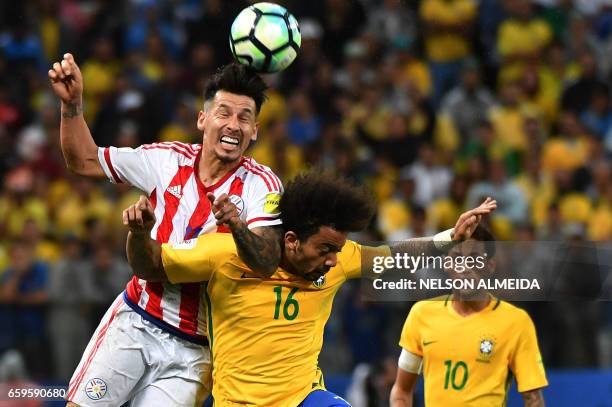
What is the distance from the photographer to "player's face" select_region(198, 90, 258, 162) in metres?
6.17

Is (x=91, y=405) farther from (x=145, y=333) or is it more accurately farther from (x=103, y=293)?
(x=103, y=293)

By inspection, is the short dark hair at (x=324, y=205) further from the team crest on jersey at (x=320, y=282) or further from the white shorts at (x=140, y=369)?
the white shorts at (x=140, y=369)

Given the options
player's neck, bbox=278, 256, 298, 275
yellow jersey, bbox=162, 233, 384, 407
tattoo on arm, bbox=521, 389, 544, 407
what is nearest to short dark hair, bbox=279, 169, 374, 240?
player's neck, bbox=278, 256, 298, 275

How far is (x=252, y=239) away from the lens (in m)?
5.61

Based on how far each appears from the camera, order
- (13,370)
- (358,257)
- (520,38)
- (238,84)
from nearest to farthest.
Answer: (238,84) → (358,257) → (13,370) → (520,38)

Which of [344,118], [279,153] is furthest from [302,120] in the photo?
[279,153]

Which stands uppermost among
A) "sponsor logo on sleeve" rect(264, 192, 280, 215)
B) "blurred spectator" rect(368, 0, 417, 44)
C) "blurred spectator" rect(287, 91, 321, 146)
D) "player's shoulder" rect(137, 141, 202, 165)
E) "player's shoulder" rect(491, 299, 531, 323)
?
"blurred spectator" rect(368, 0, 417, 44)

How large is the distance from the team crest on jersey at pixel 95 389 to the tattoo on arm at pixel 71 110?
1.31 m

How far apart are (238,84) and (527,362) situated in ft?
6.95

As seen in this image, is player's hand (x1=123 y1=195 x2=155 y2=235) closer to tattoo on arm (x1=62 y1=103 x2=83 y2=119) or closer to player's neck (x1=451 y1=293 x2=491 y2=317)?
tattoo on arm (x1=62 y1=103 x2=83 y2=119)

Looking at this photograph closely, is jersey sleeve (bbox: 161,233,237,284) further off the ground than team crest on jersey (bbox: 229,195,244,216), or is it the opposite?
team crest on jersey (bbox: 229,195,244,216)

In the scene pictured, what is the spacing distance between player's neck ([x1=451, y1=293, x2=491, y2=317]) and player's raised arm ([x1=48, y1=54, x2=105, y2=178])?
2.08 m

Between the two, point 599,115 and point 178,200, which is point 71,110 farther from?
point 599,115

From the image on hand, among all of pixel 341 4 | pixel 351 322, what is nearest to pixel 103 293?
pixel 351 322
